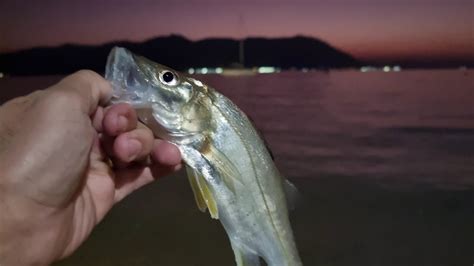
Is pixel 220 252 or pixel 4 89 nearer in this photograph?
pixel 220 252

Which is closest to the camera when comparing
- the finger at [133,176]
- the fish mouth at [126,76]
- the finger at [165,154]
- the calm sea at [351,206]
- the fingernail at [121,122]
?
the fish mouth at [126,76]

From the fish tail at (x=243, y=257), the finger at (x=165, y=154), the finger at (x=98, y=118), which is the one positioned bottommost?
the fish tail at (x=243, y=257)

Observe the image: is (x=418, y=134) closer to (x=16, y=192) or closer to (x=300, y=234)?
(x=300, y=234)

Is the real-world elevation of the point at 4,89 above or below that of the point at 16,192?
below

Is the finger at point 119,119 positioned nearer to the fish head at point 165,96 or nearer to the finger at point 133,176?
the fish head at point 165,96

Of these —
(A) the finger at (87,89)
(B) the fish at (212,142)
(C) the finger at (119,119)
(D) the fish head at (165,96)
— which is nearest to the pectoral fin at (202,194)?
(B) the fish at (212,142)

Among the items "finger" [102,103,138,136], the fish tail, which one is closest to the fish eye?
"finger" [102,103,138,136]

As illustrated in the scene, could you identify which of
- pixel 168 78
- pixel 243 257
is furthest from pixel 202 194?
pixel 168 78

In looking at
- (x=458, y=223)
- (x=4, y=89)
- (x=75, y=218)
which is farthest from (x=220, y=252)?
(x=4, y=89)
